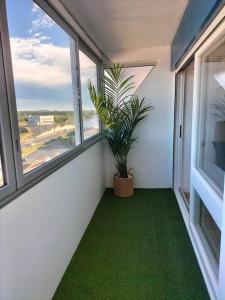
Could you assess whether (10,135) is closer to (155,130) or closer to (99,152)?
(99,152)

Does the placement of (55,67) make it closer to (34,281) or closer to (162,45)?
(34,281)

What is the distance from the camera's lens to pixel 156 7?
2025 mm

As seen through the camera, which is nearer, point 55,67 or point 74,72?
point 55,67

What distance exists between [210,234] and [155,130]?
2.05m

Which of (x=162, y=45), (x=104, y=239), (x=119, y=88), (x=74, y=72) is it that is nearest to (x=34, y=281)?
(x=104, y=239)

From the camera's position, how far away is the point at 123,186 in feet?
11.4

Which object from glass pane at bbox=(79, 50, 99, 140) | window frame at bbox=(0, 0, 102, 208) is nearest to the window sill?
window frame at bbox=(0, 0, 102, 208)

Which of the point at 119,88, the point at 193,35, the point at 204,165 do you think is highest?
the point at 193,35

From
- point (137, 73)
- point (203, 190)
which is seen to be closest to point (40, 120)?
point (203, 190)

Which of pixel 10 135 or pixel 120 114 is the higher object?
pixel 120 114

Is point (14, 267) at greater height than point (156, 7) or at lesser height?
lesser

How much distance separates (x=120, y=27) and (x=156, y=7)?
59 cm

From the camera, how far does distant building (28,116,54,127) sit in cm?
146

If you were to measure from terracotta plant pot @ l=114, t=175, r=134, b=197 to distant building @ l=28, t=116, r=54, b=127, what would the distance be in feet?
6.38
